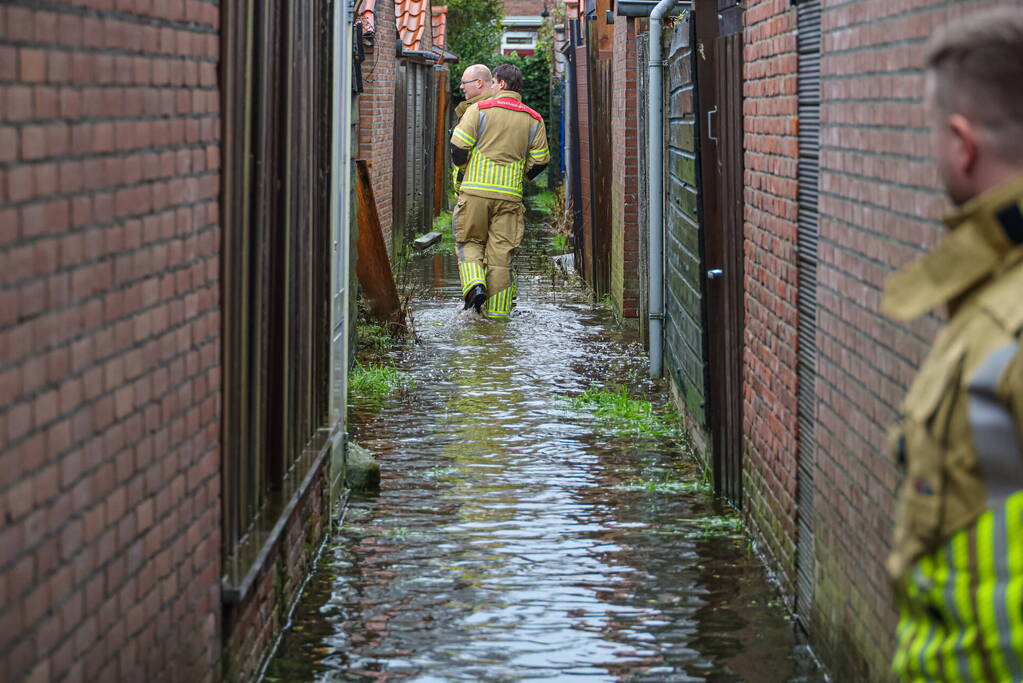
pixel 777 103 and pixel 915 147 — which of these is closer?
pixel 915 147

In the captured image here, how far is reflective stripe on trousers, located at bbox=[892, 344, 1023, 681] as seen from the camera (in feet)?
6.60

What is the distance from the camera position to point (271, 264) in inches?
211

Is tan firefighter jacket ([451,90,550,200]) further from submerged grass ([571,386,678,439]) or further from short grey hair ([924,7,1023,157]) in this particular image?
short grey hair ([924,7,1023,157])

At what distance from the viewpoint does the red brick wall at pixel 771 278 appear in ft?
18.2

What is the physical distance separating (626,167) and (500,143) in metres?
1.20

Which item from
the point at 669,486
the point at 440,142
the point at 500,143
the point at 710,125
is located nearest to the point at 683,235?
the point at 710,125

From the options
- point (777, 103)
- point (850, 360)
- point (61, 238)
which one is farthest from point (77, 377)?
point (777, 103)

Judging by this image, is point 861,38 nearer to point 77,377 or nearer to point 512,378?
point 77,377

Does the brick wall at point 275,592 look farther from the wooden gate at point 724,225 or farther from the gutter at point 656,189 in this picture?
the gutter at point 656,189

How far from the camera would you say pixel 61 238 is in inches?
115

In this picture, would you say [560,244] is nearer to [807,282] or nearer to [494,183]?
[494,183]

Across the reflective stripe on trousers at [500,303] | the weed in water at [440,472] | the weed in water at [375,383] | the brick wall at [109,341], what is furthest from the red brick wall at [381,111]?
the brick wall at [109,341]

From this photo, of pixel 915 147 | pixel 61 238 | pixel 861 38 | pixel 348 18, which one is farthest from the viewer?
pixel 348 18

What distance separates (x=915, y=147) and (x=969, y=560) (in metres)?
1.91
